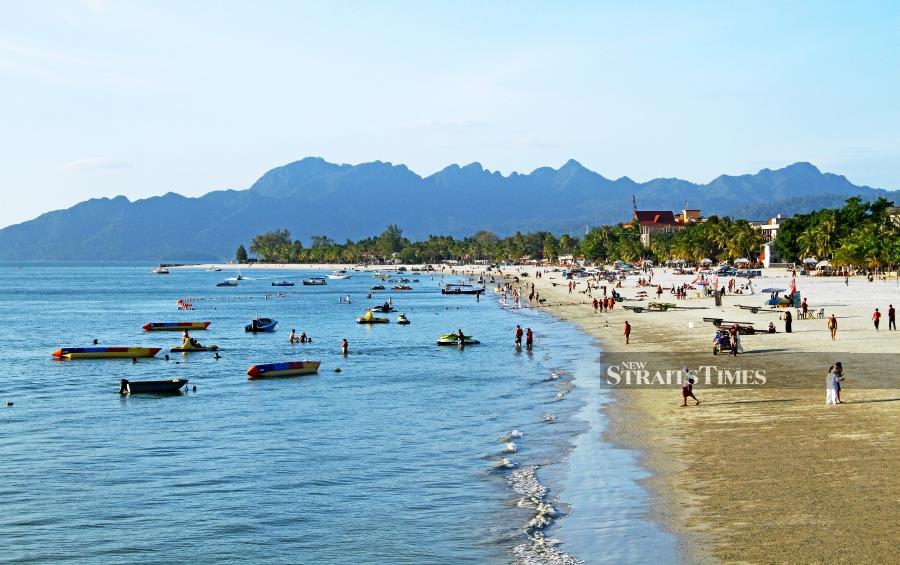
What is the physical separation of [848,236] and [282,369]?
11437 centimetres

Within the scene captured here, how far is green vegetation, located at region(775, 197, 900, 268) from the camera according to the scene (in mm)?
126250

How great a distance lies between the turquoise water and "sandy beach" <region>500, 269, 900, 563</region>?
4.50 ft

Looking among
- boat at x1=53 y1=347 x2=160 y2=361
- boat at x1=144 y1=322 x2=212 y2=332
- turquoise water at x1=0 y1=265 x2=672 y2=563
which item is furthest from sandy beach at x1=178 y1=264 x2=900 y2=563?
boat at x1=144 y1=322 x2=212 y2=332

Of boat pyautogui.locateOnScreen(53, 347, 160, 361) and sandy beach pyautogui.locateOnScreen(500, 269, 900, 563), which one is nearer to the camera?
sandy beach pyautogui.locateOnScreen(500, 269, 900, 563)

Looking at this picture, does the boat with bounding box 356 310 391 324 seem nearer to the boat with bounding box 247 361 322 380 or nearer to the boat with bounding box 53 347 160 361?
the boat with bounding box 53 347 160 361

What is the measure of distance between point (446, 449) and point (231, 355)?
118ft

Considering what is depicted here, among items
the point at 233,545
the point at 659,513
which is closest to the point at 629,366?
the point at 659,513

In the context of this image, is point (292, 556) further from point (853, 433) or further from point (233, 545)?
point (853, 433)

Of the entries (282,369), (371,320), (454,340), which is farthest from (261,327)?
(282,369)

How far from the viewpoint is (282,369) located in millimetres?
49500

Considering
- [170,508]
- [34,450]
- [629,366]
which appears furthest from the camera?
[629,366]

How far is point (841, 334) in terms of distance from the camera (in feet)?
176

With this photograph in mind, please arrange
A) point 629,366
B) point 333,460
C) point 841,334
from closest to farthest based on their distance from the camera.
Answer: point 333,460 → point 629,366 → point 841,334

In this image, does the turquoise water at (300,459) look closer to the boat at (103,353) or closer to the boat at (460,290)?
the boat at (103,353)
